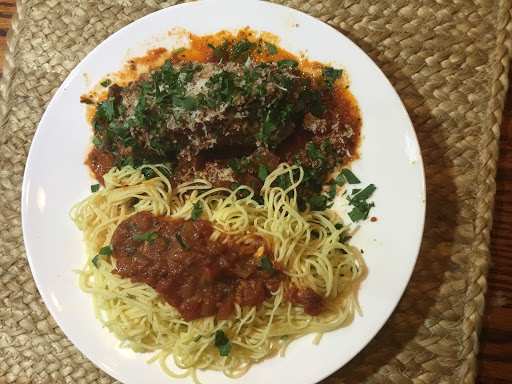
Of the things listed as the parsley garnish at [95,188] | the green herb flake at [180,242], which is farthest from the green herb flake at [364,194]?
the parsley garnish at [95,188]

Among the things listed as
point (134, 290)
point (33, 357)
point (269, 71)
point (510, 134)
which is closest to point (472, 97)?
point (510, 134)

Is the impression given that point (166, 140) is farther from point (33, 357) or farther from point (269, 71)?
point (33, 357)

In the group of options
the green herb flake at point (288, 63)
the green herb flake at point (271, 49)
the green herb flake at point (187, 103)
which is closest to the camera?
the green herb flake at point (187, 103)

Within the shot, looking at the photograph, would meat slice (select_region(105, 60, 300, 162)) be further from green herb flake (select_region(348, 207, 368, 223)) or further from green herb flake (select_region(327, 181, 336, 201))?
green herb flake (select_region(348, 207, 368, 223))

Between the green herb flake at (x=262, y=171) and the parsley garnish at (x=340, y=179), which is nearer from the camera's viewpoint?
the parsley garnish at (x=340, y=179)

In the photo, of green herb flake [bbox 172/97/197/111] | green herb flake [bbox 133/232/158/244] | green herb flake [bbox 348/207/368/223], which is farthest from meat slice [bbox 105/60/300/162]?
green herb flake [bbox 348/207/368/223]

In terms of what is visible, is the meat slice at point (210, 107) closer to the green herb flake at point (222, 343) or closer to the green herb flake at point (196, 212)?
the green herb flake at point (196, 212)
